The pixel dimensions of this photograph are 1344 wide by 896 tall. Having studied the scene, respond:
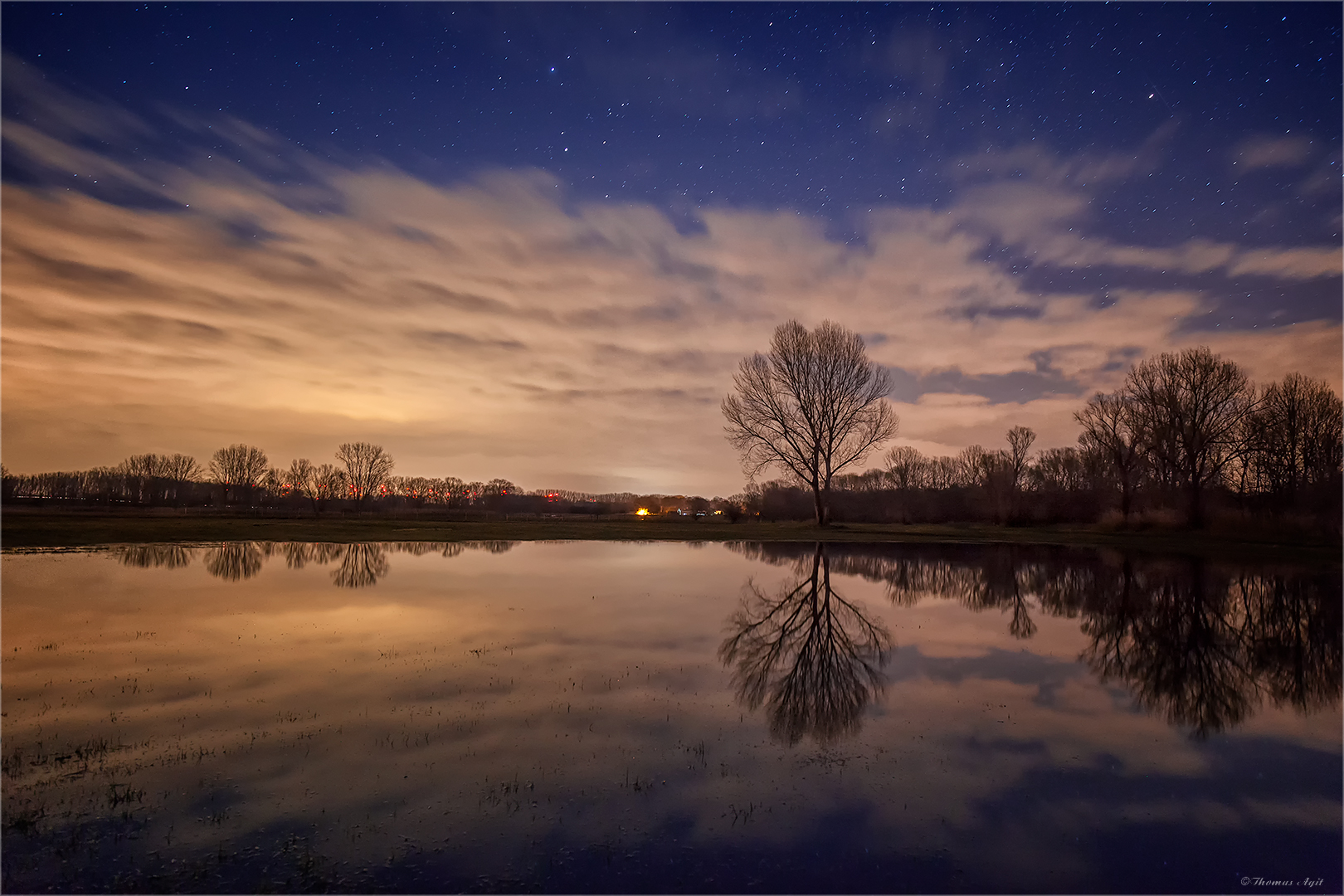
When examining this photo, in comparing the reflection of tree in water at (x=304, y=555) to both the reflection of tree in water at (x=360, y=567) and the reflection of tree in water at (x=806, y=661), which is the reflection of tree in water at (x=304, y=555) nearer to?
the reflection of tree in water at (x=360, y=567)

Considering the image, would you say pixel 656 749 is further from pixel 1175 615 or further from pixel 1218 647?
pixel 1175 615

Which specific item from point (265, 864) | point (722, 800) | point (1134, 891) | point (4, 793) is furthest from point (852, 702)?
point (4, 793)

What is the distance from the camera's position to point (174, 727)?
8.17 m

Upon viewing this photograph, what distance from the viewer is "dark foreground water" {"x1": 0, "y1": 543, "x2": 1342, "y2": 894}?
17.8ft

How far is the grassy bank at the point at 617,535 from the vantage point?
36375mm

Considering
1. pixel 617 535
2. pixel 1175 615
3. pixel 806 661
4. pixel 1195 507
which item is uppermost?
pixel 1195 507

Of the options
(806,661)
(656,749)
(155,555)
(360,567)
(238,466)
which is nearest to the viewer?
(656,749)

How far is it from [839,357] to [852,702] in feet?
163

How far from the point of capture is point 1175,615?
711 inches

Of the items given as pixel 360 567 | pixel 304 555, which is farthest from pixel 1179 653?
pixel 304 555

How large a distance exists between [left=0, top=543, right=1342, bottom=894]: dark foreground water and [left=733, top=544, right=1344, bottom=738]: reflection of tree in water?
123 millimetres

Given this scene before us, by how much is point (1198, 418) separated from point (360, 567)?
67418 mm

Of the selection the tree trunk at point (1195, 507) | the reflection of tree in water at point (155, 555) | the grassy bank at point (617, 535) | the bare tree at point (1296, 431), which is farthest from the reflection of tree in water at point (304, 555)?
the bare tree at point (1296, 431)

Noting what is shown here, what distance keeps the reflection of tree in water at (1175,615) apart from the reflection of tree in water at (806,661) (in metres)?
3.84
